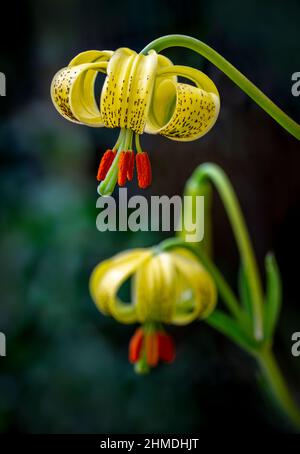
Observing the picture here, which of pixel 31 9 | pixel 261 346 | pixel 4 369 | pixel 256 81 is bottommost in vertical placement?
pixel 261 346

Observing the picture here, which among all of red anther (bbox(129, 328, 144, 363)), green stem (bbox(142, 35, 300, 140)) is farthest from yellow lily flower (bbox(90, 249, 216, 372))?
green stem (bbox(142, 35, 300, 140))

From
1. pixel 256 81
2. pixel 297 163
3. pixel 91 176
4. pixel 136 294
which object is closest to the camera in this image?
pixel 136 294

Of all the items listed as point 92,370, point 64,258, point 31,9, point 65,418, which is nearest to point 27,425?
point 65,418

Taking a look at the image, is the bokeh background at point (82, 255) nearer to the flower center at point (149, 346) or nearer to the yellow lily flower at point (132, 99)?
the flower center at point (149, 346)

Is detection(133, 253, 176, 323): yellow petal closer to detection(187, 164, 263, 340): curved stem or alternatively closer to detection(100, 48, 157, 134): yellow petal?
detection(187, 164, 263, 340): curved stem

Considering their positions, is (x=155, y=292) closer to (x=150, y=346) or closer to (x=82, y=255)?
(x=150, y=346)

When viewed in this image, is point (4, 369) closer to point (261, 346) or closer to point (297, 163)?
point (261, 346)

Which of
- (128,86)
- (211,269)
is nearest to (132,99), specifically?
(128,86)
